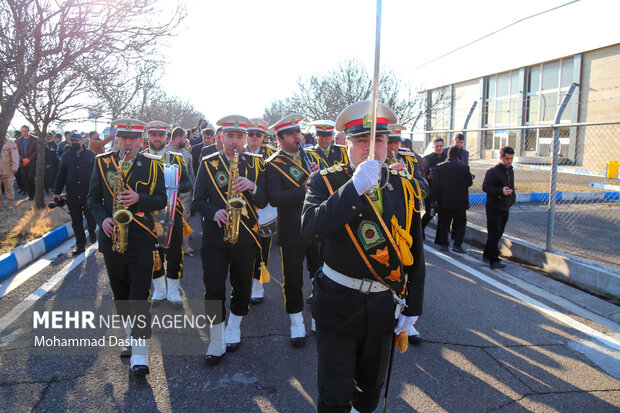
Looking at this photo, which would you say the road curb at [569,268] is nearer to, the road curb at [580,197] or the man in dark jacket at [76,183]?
the road curb at [580,197]

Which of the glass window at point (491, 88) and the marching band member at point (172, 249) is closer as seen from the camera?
the marching band member at point (172, 249)

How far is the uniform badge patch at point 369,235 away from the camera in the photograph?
2430 millimetres

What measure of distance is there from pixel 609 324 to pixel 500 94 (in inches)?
1251

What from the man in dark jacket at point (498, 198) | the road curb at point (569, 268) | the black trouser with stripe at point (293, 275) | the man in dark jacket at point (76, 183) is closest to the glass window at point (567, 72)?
the road curb at point (569, 268)

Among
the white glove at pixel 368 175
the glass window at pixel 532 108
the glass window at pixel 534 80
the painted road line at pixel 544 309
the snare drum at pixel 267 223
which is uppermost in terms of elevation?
the glass window at pixel 534 80

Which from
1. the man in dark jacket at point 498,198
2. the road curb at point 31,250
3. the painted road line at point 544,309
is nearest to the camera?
the painted road line at point 544,309

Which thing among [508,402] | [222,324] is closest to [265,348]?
[222,324]

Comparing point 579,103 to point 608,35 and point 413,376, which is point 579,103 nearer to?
point 608,35

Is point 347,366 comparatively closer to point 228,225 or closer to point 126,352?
point 228,225

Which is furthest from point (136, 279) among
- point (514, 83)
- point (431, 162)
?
point (514, 83)

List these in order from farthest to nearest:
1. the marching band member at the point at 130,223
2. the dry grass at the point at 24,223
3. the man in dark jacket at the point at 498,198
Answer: the dry grass at the point at 24,223, the man in dark jacket at the point at 498,198, the marching band member at the point at 130,223

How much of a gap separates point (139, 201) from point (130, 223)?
0.21m

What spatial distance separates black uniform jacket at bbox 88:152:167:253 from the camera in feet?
12.8

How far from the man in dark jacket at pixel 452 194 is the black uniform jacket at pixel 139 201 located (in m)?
5.48
